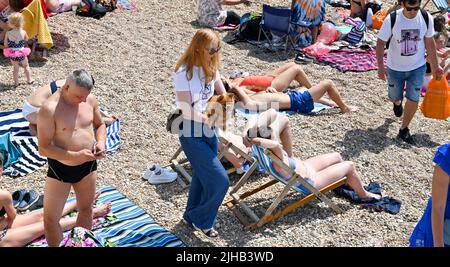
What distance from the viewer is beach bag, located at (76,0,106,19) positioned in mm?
10477

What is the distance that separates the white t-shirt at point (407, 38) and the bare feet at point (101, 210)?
11.5 feet

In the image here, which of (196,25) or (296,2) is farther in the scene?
(196,25)

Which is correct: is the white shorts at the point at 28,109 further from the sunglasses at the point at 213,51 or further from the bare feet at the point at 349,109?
the bare feet at the point at 349,109

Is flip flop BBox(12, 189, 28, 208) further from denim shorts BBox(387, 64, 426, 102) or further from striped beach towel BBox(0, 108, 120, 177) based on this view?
denim shorts BBox(387, 64, 426, 102)

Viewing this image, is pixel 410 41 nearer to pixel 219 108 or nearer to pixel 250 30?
pixel 219 108

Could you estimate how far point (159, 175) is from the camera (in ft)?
19.3

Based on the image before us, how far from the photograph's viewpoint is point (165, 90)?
7.99 metres

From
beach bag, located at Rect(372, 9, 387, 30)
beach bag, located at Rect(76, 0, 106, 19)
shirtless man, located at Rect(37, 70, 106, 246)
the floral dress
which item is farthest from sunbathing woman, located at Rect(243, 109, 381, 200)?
beach bag, located at Rect(76, 0, 106, 19)

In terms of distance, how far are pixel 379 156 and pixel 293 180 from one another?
69.3 inches

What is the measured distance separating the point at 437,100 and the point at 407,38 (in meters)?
1.03

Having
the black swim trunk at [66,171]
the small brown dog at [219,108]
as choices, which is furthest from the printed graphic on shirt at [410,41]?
the black swim trunk at [66,171]

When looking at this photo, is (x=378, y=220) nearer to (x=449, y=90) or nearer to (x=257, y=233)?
(x=257, y=233)

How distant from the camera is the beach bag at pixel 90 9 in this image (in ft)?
34.4
